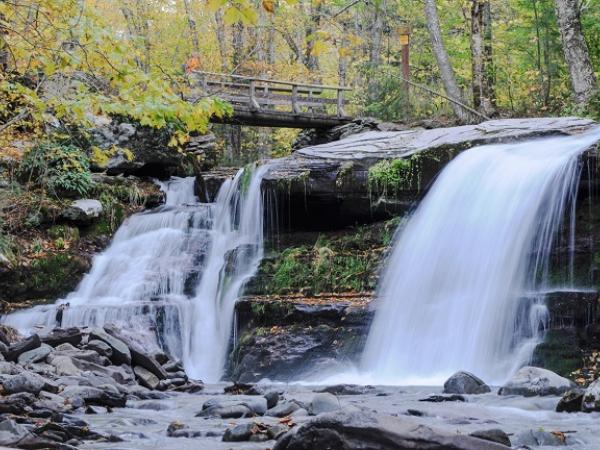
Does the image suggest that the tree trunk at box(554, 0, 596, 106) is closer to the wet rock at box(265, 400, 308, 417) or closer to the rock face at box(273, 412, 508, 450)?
the wet rock at box(265, 400, 308, 417)

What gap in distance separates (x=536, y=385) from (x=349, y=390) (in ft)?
6.19

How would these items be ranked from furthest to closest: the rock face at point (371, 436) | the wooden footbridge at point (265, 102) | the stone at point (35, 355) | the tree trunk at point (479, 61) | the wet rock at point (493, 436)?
the wooden footbridge at point (265, 102)
the tree trunk at point (479, 61)
the stone at point (35, 355)
the wet rock at point (493, 436)
the rock face at point (371, 436)

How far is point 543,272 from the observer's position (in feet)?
28.5

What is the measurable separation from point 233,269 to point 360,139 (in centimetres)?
374

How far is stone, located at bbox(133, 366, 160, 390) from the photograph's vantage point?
26.5 ft

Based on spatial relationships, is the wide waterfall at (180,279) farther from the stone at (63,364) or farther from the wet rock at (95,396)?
the wet rock at (95,396)

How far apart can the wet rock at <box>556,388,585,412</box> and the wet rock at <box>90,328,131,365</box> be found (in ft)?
16.6

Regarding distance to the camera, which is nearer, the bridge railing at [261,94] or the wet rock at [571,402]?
the wet rock at [571,402]

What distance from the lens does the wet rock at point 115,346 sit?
27.8ft

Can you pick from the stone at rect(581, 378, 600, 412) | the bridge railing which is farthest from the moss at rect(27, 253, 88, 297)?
the stone at rect(581, 378, 600, 412)

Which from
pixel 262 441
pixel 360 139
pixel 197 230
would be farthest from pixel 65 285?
pixel 262 441

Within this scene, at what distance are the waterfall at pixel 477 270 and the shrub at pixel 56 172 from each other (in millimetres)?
7582

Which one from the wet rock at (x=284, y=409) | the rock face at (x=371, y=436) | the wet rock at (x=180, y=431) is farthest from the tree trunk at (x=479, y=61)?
the rock face at (x=371, y=436)

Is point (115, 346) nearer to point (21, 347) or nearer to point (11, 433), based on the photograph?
point (21, 347)
